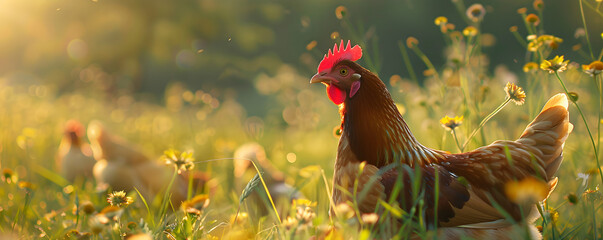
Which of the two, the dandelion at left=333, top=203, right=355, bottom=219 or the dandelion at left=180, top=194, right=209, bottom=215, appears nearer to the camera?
the dandelion at left=333, top=203, right=355, bottom=219

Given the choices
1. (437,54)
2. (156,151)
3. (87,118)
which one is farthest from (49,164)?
(437,54)

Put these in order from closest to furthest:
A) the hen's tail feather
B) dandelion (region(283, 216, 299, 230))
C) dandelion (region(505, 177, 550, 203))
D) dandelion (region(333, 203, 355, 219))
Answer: dandelion (region(333, 203, 355, 219)) → dandelion (region(505, 177, 550, 203)) → dandelion (region(283, 216, 299, 230)) → the hen's tail feather

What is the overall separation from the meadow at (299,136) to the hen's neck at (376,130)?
0.92 feet

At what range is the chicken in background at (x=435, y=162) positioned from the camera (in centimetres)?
202

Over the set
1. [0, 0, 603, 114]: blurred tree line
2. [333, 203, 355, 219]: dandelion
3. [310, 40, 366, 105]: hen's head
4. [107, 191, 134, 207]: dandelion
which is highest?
[310, 40, 366, 105]: hen's head

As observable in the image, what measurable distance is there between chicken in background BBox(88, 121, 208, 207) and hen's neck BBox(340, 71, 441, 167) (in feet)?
6.78

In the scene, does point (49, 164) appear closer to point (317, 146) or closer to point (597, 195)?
point (317, 146)

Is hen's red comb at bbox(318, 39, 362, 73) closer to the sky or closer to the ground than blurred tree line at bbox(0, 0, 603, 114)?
closer to the sky

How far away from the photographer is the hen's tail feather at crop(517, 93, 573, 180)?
2205 millimetres

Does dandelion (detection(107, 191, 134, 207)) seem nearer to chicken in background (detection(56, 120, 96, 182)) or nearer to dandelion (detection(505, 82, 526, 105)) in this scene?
dandelion (detection(505, 82, 526, 105))

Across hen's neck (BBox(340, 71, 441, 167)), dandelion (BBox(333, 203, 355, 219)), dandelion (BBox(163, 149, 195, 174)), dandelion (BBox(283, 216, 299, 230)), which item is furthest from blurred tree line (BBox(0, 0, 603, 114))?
dandelion (BBox(333, 203, 355, 219))

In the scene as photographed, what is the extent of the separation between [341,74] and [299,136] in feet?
13.6

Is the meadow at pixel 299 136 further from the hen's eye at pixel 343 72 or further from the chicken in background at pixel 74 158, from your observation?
the hen's eye at pixel 343 72

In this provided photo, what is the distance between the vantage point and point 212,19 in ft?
38.7
